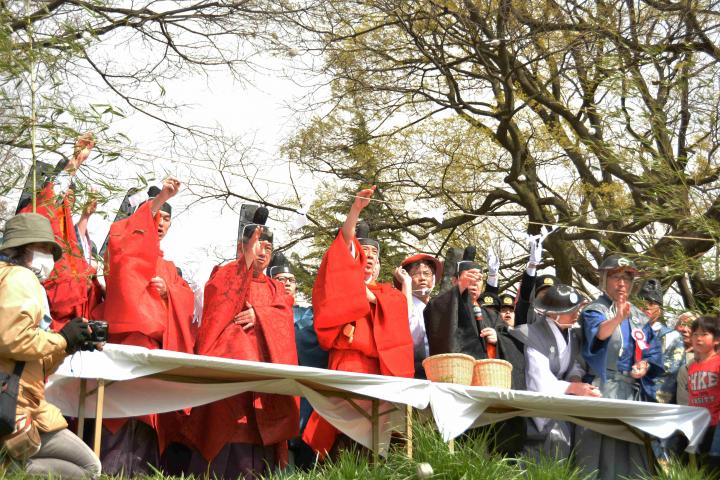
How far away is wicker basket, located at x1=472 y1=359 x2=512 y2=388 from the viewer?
20.9 feet

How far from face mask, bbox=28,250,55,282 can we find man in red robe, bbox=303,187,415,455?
202 cm

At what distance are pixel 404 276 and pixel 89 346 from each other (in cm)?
269

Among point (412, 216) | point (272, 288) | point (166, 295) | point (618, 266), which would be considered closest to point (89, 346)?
point (166, 295)

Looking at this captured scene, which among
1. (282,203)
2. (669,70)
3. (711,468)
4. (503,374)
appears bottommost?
(711,468)

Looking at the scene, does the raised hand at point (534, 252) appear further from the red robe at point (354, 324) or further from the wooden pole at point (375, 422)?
the wooden pole at point (375, 422)

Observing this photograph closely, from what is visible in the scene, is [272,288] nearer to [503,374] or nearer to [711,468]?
[503,374]

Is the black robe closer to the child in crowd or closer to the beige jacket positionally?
the child in crowd

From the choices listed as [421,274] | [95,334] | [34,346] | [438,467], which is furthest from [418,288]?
[34,346]

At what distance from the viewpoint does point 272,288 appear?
6820 mm

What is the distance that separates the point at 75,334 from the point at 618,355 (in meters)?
3.64

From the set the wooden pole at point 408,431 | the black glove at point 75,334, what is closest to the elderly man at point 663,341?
the wooden pole at point 408,431

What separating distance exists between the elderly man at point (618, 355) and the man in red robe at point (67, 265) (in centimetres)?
310

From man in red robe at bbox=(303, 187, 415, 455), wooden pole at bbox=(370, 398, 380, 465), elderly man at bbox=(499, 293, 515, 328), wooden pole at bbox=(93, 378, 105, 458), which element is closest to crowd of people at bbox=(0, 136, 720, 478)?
man in red robe at bbox=(303, 187, 415, 455)

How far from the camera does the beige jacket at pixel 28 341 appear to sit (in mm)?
4504
